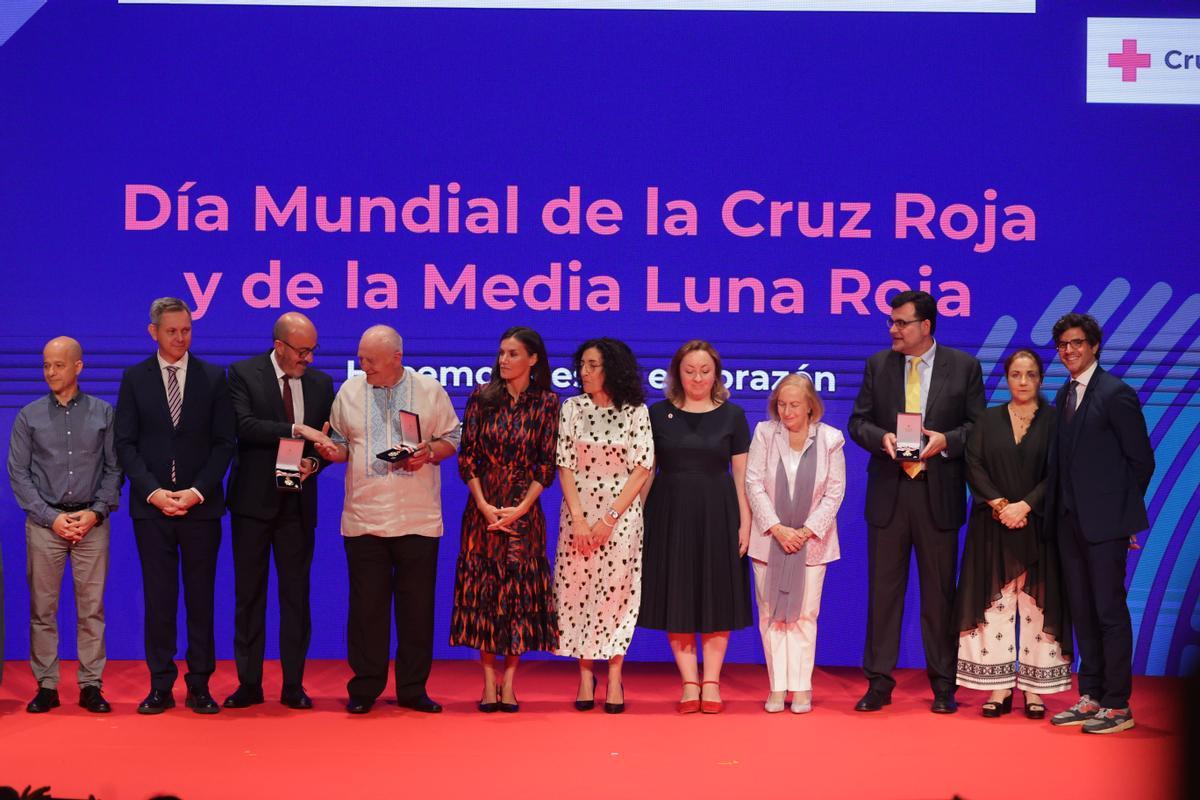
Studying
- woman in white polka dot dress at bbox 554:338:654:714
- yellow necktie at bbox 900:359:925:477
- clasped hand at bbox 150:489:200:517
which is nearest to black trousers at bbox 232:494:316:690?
clasped hand at bbox 150:489:200:517

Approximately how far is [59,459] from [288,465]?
3.32 ft

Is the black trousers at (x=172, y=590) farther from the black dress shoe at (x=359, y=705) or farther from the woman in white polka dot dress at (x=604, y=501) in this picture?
the woman in white polka dot dress at (x=604, y=501)

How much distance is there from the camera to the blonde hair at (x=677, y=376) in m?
5.26

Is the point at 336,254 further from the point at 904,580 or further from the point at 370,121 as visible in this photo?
the point at 904,580

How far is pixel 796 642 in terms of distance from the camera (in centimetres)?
528

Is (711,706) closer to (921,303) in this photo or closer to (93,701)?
(921,303)

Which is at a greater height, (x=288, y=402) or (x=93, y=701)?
(x=288, y=402)

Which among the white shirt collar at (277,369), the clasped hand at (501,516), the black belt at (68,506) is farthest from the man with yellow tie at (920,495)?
the black belt at (68,506)

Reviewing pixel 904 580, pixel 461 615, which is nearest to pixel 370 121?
pixel 461 615

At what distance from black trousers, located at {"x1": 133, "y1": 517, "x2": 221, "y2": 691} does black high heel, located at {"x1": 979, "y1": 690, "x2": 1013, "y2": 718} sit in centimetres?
319

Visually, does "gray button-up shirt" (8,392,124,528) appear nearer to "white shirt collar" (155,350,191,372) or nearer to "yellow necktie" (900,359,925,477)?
"white shirt collar" (155,350,191,372)

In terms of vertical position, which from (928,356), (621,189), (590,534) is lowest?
(590,534)

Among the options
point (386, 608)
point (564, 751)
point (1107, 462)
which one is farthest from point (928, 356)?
point (386, 608)

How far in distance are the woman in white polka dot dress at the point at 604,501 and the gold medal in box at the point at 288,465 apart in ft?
3.48
